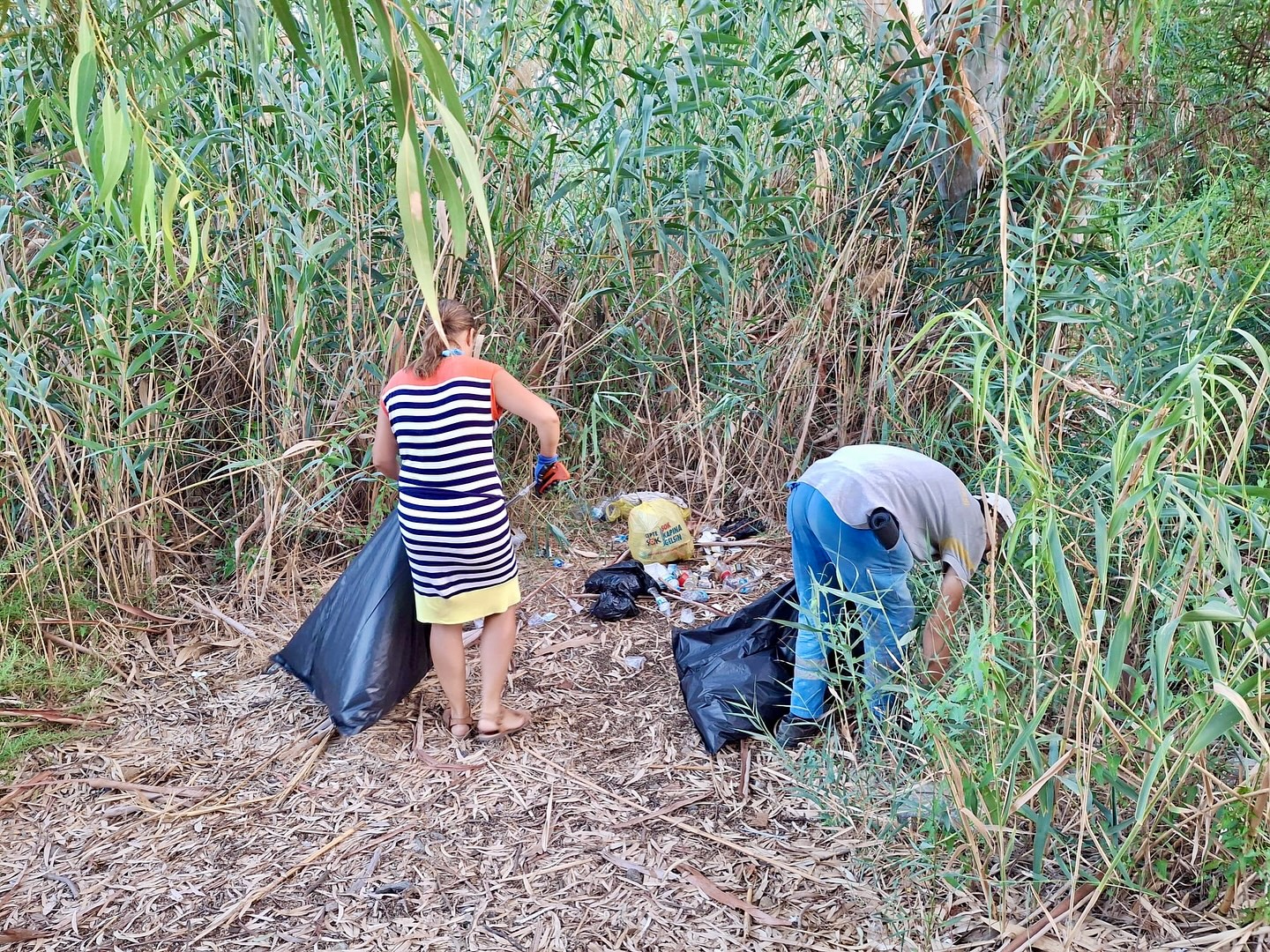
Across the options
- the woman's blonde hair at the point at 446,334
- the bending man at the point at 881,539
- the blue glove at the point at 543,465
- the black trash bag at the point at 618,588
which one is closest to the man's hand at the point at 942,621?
the bending man at the point at 881,539

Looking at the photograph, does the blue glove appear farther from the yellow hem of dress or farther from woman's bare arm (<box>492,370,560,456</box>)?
the yellow hem of dress

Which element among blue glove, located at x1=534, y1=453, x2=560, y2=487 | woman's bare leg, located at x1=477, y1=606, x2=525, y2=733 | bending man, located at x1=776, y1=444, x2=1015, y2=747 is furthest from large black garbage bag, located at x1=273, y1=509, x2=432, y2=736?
bending man, located at x1=776, y1=444, x2=1015, y2=747

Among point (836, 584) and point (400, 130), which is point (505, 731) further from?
point (400, 130)

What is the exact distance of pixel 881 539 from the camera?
233cm

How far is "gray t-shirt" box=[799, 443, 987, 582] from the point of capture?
2.35 metres

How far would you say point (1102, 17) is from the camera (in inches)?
121

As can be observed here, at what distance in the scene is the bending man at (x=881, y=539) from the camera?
2338 mm

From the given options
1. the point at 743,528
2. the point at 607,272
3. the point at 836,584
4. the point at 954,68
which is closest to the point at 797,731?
the point at 836,584

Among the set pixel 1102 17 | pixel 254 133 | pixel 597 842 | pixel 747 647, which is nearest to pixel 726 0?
pixel 1102 17

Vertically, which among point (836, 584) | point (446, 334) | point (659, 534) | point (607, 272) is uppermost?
point (446, 334)

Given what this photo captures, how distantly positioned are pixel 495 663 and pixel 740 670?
664mm

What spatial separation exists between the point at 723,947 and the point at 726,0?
2964mm

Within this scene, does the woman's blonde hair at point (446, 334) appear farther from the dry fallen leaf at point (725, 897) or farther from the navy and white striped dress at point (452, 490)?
the dry fallen leaf at point (725, 897)

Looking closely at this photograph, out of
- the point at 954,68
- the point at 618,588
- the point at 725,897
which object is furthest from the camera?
the point at 618,588
